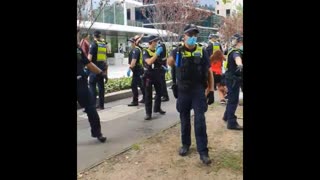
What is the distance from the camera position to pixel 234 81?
5.38m

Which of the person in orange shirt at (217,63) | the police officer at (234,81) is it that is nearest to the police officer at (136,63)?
the person in orange shirt at (217,63)

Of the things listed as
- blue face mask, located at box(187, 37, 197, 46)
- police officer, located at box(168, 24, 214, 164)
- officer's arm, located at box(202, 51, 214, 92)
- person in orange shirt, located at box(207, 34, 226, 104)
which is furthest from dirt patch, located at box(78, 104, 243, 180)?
person in orange shirt, located at box(207, 34, 226, 104)

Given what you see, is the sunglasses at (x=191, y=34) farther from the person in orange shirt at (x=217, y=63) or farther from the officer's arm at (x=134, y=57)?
the person in orange shirt at (x=217, y=63)

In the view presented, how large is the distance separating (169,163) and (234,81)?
2022mm

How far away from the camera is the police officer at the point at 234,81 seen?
533 cm

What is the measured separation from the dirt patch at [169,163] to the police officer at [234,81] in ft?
1.49

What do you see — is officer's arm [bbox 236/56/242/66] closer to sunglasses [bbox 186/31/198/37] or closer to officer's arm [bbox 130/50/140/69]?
sunglasses [bbox 186/31/198/37]

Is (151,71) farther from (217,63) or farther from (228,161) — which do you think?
(228,161)

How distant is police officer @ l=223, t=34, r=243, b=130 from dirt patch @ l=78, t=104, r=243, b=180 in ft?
1.49

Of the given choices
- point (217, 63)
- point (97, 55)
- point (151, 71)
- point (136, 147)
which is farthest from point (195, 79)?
point (217, 63)
